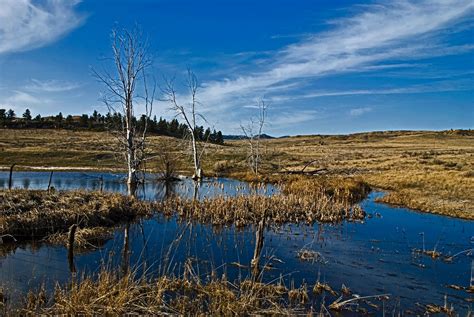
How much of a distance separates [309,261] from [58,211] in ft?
32.1

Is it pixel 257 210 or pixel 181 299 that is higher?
pixel 257 210

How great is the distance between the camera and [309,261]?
43.2 feet

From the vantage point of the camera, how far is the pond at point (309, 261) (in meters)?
10.7

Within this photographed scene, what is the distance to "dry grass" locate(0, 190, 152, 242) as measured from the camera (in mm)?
14633

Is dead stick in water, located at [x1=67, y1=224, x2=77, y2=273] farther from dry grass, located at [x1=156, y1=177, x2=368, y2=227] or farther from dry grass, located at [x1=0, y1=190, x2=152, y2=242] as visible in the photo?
dry grass, located at [x1=156, y1=177, x2=368, y2=227]

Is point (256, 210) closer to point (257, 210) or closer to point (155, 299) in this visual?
point (257, 210)

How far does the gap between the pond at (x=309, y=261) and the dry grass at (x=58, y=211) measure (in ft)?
2.93

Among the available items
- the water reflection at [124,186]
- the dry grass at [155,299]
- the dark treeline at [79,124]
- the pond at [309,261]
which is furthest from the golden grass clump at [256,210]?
Answer: the dark treeline at [79,124]

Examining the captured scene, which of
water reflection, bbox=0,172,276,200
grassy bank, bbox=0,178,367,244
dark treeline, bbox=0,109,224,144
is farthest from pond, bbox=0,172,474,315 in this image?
dark treeline, bbox=0,109,224,144

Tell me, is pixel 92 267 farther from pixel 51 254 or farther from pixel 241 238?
pixel 241 238

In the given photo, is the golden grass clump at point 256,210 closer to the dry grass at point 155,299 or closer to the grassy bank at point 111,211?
the grassy bank at point 111,211

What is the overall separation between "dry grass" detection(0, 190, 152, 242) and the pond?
0.89m

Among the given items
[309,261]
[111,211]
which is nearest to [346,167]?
[111,211]

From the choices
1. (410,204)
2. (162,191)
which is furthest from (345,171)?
(162,191)
